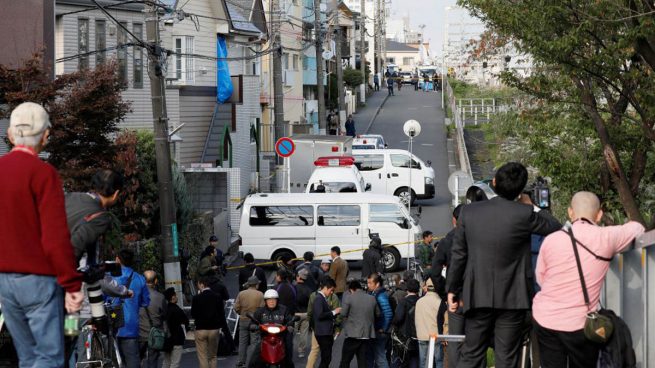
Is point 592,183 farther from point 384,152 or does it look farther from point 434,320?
point 384,152

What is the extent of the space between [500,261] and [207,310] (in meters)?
9.47

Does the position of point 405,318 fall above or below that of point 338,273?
above

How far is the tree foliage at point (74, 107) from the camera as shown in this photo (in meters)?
19.5

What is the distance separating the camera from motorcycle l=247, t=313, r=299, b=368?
15.6m

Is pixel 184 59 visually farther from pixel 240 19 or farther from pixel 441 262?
pixel 441 262

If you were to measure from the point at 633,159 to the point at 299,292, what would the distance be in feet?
22.3

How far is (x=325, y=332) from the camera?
16562 millimetres

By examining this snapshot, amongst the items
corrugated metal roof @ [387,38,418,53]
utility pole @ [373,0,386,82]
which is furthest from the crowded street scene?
corrugated metal roof @ [387,38,418,53]

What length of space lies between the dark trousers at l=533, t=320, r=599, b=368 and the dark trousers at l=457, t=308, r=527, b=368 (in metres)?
0.24

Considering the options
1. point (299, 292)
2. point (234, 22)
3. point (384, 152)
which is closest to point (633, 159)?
point (299, 292)

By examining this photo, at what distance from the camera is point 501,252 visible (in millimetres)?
7316

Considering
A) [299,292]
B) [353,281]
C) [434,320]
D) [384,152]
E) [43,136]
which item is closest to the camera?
[43,136]

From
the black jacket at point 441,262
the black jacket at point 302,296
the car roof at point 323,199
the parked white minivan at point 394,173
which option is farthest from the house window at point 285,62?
the black jacket at point 441,262

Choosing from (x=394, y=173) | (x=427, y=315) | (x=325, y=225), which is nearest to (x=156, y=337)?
(x=427, y=315)
